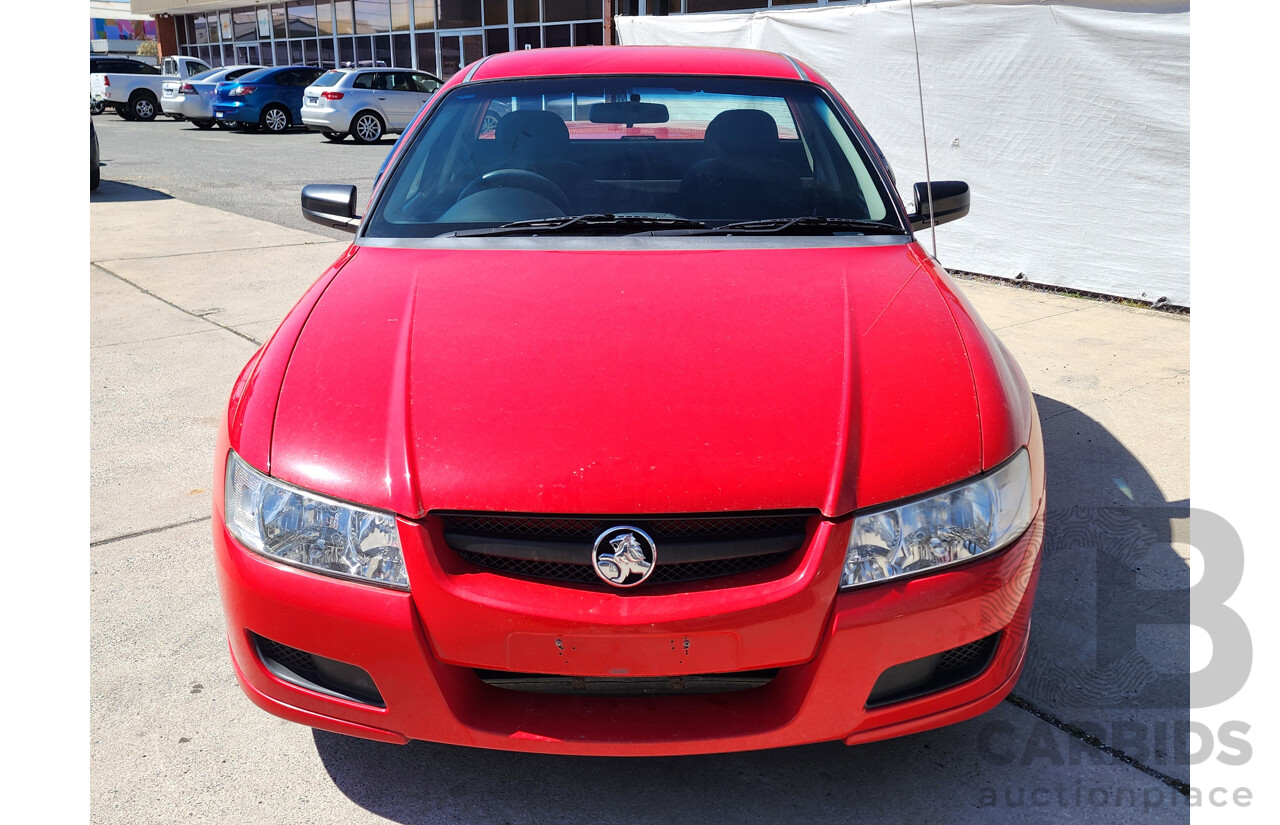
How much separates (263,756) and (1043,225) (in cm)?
611

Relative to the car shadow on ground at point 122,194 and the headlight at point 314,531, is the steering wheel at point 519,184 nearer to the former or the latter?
the headlight at point 314,531

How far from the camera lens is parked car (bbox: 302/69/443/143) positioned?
2008 cm

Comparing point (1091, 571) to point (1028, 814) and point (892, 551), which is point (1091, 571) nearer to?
point (1028, 814)

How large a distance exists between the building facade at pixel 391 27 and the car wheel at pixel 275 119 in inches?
197

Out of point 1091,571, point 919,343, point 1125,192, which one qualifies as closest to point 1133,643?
point 1091,571

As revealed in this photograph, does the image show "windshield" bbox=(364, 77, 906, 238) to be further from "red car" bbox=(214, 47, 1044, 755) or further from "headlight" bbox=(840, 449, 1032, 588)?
"headlight" bbox=(840, 449, 1032, 588)

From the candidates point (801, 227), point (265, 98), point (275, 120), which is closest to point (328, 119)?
point (265, 98)

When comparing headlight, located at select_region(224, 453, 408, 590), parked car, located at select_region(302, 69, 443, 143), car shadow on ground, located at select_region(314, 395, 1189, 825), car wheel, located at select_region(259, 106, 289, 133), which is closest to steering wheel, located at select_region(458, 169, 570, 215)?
headlight, located at select_region(224, 453, 408, 590)

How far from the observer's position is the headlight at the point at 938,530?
192 cm

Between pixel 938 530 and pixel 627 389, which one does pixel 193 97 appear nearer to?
pixel 627 389

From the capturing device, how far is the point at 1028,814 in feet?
7.22

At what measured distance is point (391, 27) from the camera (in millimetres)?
29625

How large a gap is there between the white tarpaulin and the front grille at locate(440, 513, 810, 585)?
5329 millimetres

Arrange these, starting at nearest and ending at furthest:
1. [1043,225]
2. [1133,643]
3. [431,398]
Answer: [431,398] → [1133,643] → [1043,225]
